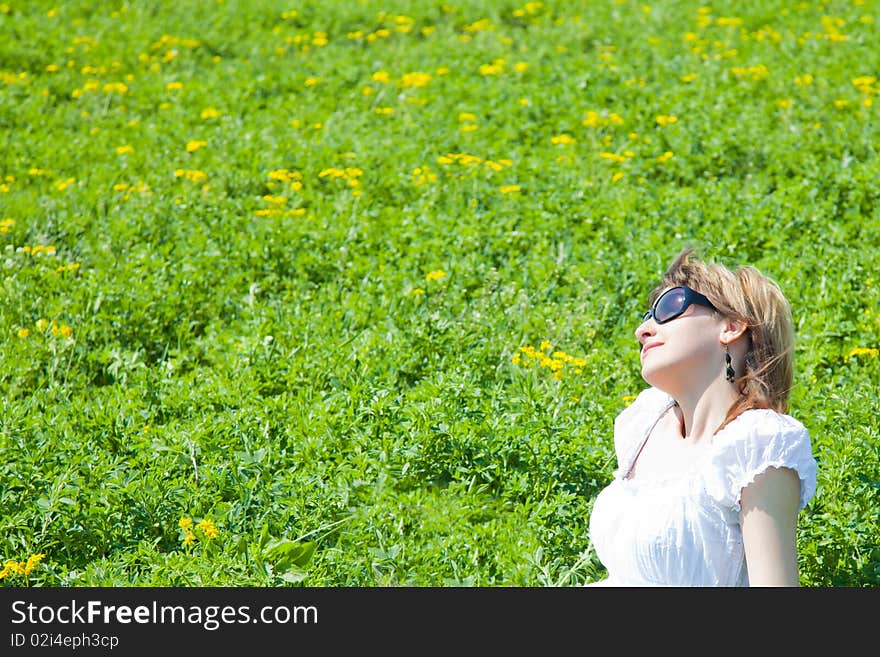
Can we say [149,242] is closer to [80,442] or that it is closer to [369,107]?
[80,442]

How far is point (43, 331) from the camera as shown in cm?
556

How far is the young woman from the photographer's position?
274 centimetres

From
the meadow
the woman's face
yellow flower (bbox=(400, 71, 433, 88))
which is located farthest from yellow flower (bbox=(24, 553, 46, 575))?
yellow flower (bbox=(400, 71, 433, 88))

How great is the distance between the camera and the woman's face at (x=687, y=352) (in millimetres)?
3111

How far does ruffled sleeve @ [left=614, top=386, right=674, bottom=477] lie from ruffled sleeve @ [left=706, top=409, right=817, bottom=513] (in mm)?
488

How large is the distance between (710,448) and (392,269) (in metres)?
3.62

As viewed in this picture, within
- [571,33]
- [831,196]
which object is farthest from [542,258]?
[571,33]

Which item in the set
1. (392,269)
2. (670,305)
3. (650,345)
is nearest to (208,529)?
(650,345)

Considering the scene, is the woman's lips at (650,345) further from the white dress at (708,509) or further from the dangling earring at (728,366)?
the white dress at (708,509)

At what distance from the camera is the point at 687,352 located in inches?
123

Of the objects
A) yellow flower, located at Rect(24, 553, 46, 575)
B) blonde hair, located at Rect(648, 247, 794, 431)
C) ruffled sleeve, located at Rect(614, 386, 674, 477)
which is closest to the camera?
blonde hair, located at Rect(648, 247, 794, 431)

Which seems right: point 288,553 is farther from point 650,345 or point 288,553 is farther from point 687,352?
point 687,352

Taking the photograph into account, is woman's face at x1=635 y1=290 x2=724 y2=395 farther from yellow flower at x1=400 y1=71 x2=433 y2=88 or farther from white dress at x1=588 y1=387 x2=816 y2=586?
yellow flower at x1=400 y1=71 x2=433 y2=88

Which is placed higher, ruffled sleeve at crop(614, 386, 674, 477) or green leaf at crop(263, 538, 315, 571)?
ruffled sleeve at crop(614, 386, 674, 477)
